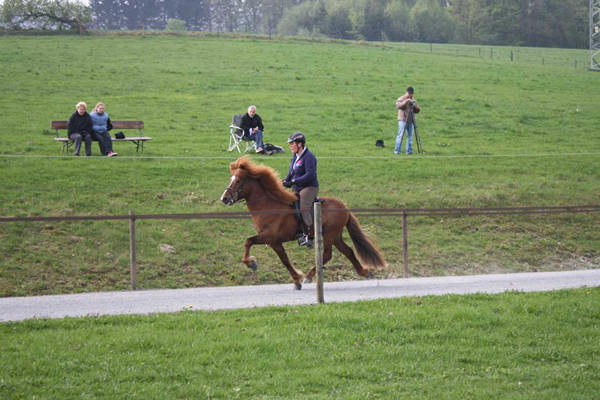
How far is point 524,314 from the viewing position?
9195mm

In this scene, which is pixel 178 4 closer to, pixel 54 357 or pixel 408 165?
pixel 408 165

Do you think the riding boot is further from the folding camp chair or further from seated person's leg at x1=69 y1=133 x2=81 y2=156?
seated person's leg at x1=69 y1=133 x2=81 y2=156

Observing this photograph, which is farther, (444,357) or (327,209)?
(327,209)

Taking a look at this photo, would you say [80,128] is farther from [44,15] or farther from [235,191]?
[44,15]

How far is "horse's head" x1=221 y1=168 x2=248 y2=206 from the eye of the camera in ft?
38.1

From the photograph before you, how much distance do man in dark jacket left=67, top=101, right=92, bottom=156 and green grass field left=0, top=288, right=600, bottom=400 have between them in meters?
12.0

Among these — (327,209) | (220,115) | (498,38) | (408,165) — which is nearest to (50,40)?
(220,115)

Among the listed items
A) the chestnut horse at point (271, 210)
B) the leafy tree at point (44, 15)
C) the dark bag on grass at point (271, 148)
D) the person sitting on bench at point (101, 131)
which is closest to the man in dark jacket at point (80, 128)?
the person sitting on bench at point (101, 131)

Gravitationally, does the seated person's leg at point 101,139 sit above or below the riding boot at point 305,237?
above

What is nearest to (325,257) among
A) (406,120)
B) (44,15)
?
(406,120)

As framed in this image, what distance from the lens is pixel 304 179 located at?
12.1 metres

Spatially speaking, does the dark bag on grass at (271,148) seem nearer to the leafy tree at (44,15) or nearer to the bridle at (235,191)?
the bridle at (235,191)

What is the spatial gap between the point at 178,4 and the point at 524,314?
110 m

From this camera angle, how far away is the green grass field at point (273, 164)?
46.5 ft
